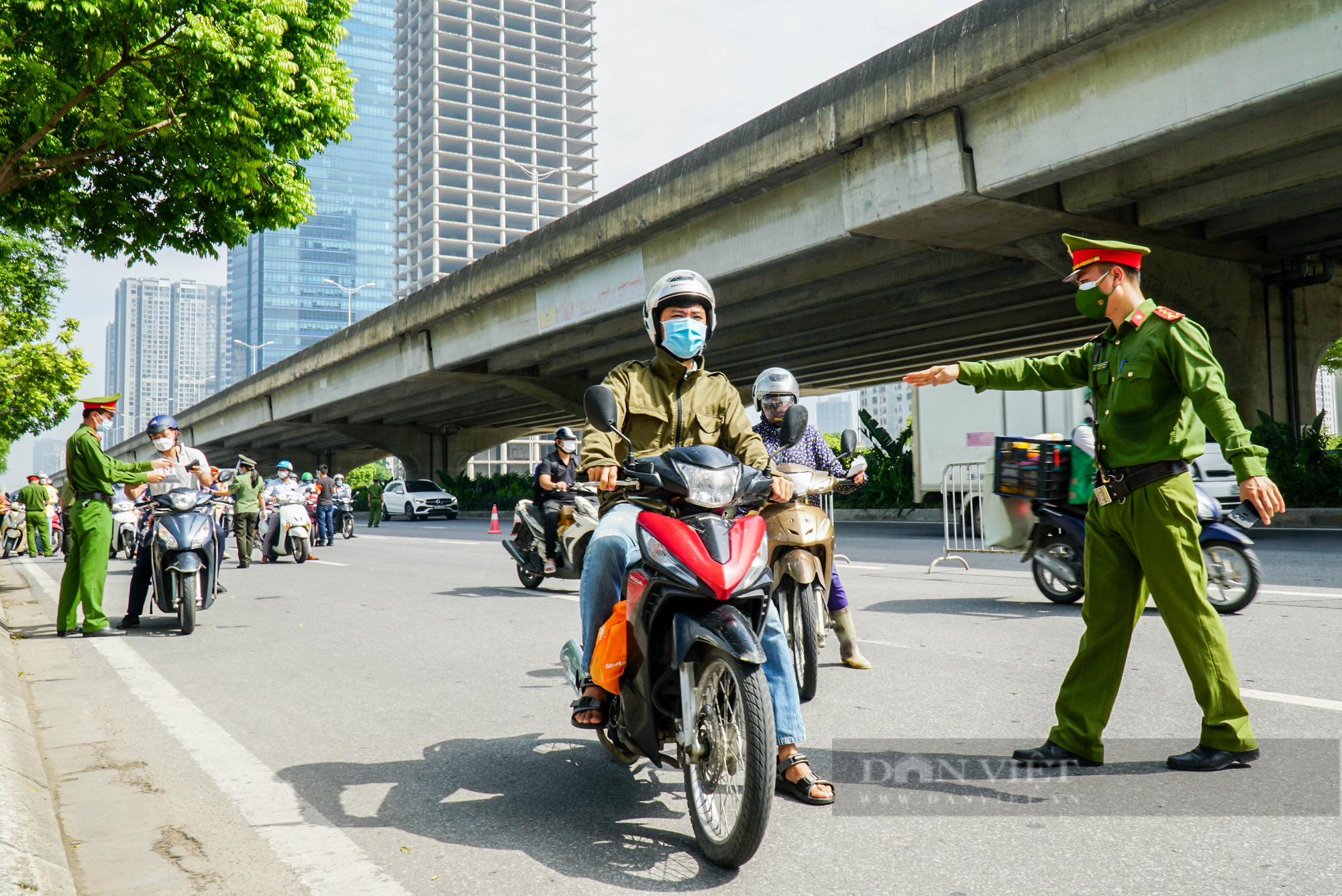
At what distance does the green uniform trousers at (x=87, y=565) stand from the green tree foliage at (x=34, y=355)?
57.4 ft

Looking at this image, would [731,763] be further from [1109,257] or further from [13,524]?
[13,524]

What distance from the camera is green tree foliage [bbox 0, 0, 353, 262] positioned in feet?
26.0

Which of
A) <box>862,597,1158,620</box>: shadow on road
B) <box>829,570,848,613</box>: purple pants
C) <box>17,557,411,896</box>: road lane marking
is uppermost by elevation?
<box>829,570,848,613</box>: purple pants

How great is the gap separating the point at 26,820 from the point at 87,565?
4.97m

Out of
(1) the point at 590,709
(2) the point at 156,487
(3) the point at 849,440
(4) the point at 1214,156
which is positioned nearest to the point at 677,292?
(1) the point at 590,709

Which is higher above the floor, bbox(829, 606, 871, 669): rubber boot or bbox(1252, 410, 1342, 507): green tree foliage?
bbox(1252, 410, 1342, 507): green tree foliage

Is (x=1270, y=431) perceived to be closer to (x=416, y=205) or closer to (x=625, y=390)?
(x=625, y=390)

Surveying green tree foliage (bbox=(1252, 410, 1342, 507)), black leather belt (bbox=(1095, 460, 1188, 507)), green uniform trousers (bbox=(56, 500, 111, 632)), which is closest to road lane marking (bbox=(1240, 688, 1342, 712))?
black leather belt (bbox=(1095, 460, 1188, 507))

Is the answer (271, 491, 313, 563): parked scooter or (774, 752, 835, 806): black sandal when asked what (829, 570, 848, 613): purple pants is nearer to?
(774, 752, 835, 806): black sandal

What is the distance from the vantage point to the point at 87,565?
7.55 meters

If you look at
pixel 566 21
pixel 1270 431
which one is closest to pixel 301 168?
pixel 1270 431

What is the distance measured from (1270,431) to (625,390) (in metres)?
16.9

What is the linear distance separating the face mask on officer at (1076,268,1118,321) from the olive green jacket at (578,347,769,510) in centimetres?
131

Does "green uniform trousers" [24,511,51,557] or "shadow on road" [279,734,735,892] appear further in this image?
"green uniform trousers" [24,511,51,557]
